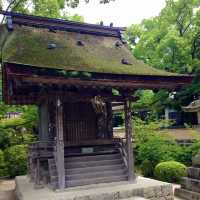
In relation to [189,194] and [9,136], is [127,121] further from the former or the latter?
[9,136]

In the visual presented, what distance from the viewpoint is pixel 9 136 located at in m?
21.8

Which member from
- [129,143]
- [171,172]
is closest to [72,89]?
[129,143]

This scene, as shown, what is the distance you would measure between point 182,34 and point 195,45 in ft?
5.72

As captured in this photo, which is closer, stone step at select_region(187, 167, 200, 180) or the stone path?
stone step at select_region(187, 167, 200, 180)

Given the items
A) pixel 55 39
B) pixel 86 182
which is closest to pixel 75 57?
pixel 55 39

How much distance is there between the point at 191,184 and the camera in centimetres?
1039

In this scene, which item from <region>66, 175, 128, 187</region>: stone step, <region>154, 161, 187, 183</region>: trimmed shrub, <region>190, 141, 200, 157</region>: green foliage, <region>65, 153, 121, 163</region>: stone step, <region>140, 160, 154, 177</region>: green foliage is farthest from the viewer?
<region>140, 160, 154, 177</region>: green foliage

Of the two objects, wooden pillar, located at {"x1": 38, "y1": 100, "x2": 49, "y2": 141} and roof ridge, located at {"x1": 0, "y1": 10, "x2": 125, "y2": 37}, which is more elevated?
roof ridge, located at {"x1": 0, "y1": 10, "x2": 125, "y2": 37}

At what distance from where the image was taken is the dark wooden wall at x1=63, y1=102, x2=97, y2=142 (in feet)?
41.7

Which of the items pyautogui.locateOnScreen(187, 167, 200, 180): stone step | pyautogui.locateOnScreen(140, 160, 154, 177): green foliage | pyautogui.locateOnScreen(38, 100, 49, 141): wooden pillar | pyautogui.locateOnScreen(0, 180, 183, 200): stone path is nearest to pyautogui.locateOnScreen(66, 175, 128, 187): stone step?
pyautogui.locateOnScreen(0, 180, 183, 200): stone path

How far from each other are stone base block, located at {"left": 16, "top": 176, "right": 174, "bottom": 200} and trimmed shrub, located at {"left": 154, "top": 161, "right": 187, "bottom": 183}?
323 cm

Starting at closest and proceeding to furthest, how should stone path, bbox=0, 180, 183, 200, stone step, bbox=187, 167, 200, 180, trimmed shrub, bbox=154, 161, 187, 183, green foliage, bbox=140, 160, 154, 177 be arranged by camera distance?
stone step, bbox=187, 167, 200, 180 → stone path, bbox=0, 180, 183, 200 → trimmed shrub, bbox=154, 161, 187, 183 → green foliage, bbox=140, 160, 154, 177

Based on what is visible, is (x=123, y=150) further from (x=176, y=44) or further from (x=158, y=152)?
(x=176, y=44)

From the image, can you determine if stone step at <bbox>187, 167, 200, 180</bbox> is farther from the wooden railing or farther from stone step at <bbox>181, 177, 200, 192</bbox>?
the wooden railing
